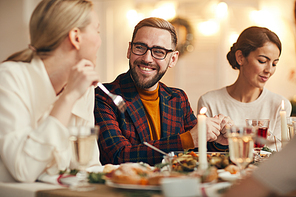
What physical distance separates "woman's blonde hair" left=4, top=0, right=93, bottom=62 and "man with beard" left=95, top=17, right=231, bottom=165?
0.62 m

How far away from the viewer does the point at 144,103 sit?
1992 millimetres

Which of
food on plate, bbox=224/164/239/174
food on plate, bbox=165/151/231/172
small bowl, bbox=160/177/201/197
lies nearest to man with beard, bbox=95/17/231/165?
food on plate, bbox=165/151/231/172

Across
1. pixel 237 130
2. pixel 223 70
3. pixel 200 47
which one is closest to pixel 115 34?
pixel 200 47

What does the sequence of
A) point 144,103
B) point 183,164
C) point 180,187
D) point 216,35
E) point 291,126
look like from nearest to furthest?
1. point 180,187
2. point 183,164
3. point 291,126
4. point 144,103
5. point 216,35

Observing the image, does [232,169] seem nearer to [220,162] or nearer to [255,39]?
[220,162]

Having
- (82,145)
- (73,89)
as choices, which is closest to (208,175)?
(82,145)

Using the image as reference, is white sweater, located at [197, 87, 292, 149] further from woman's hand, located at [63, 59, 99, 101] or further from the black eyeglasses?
woman's hand, located at [63, 59, 99, 101]

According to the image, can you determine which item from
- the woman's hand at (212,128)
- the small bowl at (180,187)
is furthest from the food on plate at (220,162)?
the small bowl at (180,187)

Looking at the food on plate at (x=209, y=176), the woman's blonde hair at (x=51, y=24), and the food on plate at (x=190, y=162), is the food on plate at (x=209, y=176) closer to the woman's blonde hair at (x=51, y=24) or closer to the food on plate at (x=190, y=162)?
the food on plate at (x=190, y=162)

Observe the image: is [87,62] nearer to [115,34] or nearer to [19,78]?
[19,78]

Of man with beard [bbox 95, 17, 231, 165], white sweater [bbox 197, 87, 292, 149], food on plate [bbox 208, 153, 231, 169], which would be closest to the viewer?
food on plate [bbox 208, 153, 231, 169]

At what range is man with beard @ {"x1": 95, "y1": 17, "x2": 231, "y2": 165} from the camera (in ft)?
5.57

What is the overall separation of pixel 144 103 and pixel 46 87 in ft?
2.89

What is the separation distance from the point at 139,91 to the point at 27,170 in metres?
1.11
